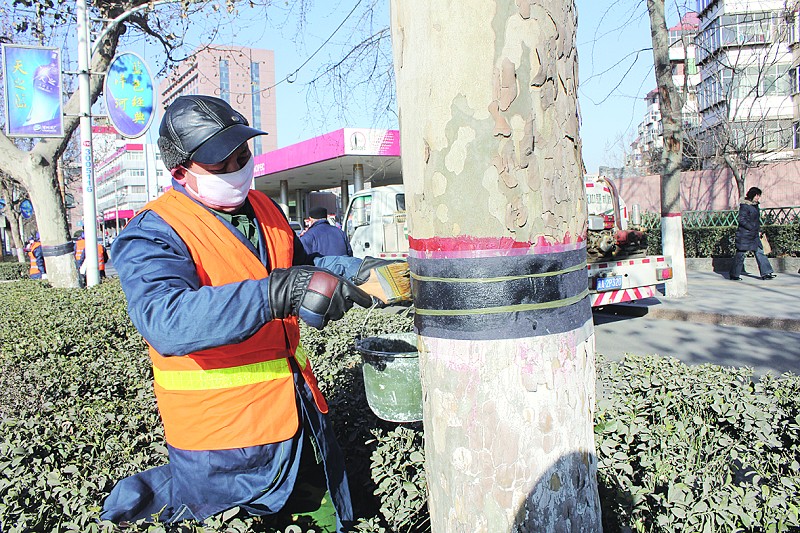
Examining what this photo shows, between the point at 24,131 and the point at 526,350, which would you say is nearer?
the point at 526,350

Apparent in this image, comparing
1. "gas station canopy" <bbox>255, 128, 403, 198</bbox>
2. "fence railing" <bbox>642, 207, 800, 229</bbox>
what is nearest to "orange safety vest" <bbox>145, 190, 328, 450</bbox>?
"gas station canopy" <bbox>255, 128, 403, 198</bbox>

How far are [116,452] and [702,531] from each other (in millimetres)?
2189

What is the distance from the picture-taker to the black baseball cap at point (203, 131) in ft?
6.29

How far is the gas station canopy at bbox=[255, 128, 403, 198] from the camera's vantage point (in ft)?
65.3

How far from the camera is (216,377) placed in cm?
188

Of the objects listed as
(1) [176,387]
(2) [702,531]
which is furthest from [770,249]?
(1) [176,387]

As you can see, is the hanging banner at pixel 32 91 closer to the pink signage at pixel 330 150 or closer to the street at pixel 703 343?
the pink signage at pixel 330 150

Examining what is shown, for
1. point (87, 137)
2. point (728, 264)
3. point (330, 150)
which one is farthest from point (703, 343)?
point (330, 150)

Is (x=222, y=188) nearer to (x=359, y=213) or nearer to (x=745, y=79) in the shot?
(x=359, y=213)

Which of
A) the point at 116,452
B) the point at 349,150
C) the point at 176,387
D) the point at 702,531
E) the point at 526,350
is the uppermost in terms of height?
the point at 349,150

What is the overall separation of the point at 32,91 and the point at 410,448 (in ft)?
30.8

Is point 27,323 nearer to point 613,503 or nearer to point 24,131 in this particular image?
point 613,503

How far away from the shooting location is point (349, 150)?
67.2ft

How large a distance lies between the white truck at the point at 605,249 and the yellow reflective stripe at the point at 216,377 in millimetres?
4327
